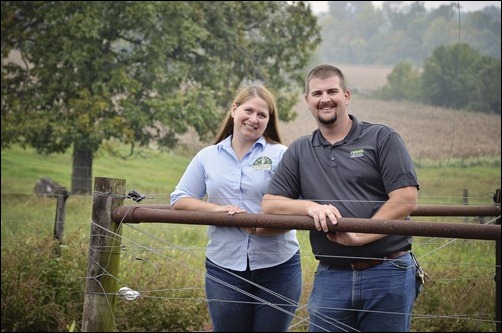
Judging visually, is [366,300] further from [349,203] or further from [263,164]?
[263,164]

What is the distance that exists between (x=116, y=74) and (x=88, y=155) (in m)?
3.10

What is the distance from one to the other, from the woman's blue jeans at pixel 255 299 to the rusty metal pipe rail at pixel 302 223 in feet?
1.12

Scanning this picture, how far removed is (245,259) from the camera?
396cm

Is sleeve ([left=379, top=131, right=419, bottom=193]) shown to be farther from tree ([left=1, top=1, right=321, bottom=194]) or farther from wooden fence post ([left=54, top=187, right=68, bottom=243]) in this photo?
tree ([left=1, top=1, right=321, bottom=194])

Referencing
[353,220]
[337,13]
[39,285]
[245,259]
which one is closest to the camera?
[353,220]

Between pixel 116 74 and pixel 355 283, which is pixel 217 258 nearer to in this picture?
pixel 355 283

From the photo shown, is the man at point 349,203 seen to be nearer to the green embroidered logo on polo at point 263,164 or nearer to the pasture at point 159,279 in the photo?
the green embroidered logo on polo at point 263,164

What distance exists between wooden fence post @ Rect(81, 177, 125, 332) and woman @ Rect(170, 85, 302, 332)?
35 cm

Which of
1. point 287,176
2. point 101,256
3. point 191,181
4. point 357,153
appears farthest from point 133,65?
point 357,153

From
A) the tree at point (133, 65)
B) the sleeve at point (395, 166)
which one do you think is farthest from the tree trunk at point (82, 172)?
the sleeve at point (395, 166)

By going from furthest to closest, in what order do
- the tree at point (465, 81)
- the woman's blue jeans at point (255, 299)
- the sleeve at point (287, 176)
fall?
1. the tree at point (465, 81)
2. the woman's blue jeans at point (255, 299)
3. the sleeve at point (287, 176)

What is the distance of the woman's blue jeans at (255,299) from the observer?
3.94 metres

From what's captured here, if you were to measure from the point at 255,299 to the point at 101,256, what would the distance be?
0.83 m

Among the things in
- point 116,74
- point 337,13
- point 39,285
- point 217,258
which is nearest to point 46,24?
point 116,74
